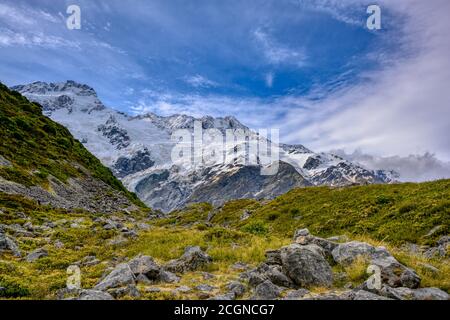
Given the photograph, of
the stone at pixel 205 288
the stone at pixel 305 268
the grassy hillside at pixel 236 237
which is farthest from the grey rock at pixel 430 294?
the stone at pixel 205 288

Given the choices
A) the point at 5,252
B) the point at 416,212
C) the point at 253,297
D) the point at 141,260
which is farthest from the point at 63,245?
the point at 416,212

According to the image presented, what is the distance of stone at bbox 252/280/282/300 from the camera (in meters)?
9.87

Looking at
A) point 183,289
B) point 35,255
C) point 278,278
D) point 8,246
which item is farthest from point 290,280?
point 8,246

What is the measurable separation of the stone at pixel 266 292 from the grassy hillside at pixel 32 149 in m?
41.1

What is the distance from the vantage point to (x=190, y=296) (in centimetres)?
1021

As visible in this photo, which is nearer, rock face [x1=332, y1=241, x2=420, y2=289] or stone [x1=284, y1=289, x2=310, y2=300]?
stone [x1=284, y1=289, x2=310, y2=300]

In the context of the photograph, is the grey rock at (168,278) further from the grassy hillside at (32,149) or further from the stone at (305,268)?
the grassy hillside at (32,149)

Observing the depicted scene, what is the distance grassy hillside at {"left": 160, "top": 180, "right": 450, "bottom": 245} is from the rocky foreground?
31.0 feet

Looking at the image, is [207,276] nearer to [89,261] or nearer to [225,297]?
[225,297]

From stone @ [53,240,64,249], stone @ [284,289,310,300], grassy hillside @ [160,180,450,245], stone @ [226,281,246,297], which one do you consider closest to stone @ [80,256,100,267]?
stone @ [53,240,64,249]

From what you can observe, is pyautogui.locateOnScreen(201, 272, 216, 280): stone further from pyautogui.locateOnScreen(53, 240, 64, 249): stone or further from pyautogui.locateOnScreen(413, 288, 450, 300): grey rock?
pyautogui.locateOnScreen(53, 240, 64, 249): stone

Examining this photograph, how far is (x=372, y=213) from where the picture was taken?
27.3 meters

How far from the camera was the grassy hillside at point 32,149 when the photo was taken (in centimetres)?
4762

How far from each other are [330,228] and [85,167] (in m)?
58.0
